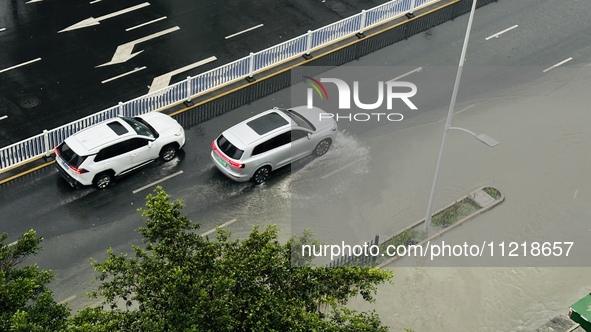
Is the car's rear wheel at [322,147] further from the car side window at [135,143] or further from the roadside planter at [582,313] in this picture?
the roadside planter at [582,313]

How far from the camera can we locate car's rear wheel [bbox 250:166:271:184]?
3145 cm

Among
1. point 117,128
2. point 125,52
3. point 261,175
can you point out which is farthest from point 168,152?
point 125,52

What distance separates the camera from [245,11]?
3984 cm

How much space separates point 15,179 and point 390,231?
13099 millimetres

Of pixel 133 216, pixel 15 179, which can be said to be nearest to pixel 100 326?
pixel 133 216

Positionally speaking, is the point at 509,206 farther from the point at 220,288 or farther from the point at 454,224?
the point at 220,288

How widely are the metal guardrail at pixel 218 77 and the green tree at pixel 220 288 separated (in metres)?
11.5

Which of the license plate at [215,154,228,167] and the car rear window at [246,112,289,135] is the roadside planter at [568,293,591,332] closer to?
the car rear window at [246,112,289,135]

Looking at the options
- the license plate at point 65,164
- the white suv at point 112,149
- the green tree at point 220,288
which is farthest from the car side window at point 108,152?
the green tree at point 220,288

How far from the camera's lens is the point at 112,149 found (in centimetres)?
3055

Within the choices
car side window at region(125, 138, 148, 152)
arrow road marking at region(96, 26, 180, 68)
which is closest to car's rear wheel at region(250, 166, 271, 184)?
car side window at region(125, 138, 148, 152)

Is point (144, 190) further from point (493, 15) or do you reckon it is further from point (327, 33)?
point (493, 15)

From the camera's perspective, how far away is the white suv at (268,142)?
1221 inches

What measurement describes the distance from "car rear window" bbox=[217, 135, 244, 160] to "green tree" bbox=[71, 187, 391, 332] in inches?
363
